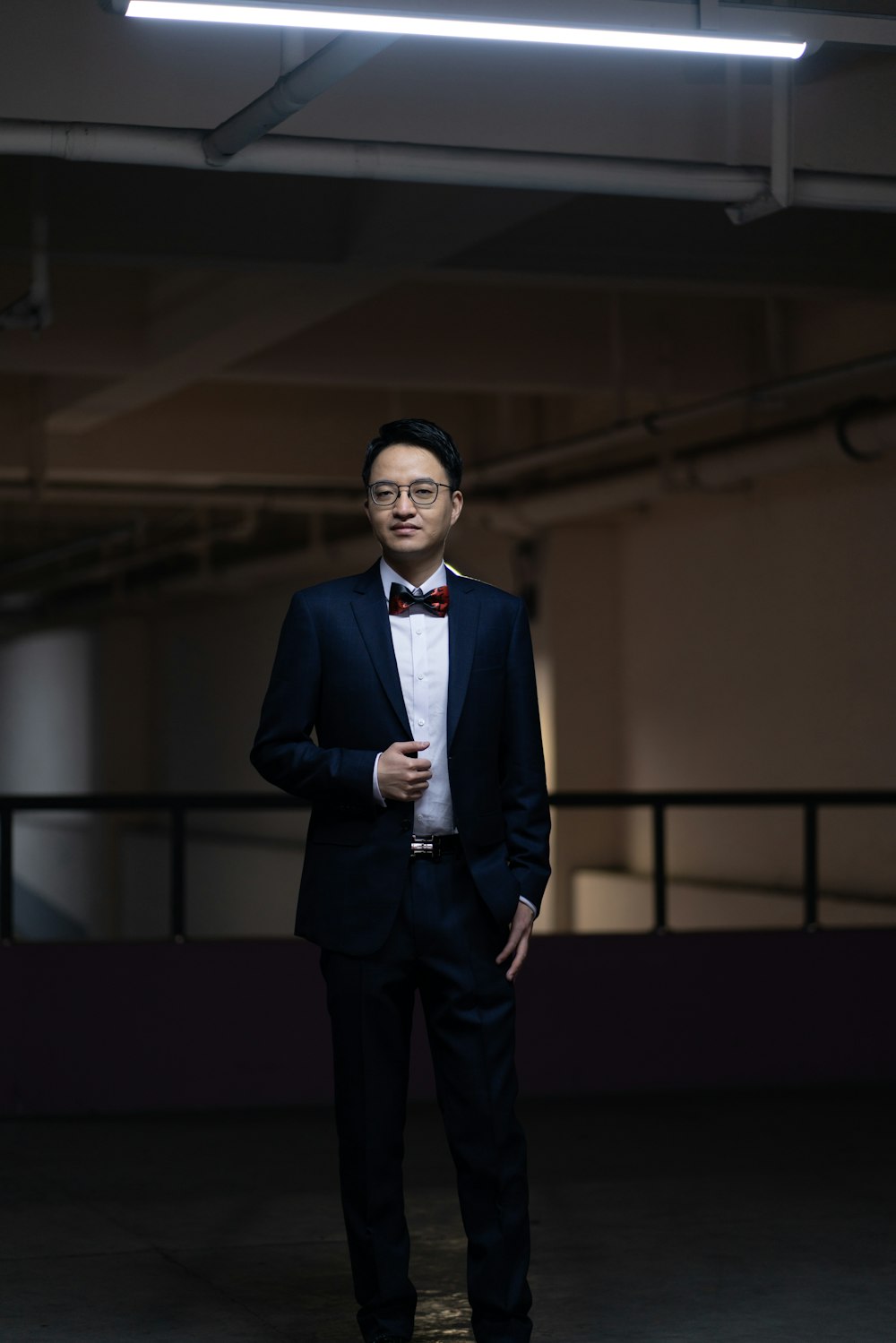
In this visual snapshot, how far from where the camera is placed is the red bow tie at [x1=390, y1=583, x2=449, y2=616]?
3.08m

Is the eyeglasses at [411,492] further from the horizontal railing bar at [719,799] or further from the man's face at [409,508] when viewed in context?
the horizontal railing bar at [719,799]

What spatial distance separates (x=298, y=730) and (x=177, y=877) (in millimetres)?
3090

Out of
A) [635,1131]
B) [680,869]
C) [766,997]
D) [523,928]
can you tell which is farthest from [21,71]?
[680,869]

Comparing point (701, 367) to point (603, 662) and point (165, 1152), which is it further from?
point (165, 1152)

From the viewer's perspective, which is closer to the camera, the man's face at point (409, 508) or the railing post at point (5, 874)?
the man's face at point (409, 508)

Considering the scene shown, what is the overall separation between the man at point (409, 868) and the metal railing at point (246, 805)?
2.57 metres

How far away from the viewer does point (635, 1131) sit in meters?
5.50

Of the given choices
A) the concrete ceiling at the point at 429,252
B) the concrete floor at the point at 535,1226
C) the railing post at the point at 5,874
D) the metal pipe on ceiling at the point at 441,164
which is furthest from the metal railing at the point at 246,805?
the metal pipe on ceiling at the point at 441,164

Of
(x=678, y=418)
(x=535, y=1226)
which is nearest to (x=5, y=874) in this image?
(x=535, y=1226)

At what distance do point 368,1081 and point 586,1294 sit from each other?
3.07ft

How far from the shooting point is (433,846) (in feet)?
9.96

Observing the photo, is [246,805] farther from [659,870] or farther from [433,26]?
[433,26]

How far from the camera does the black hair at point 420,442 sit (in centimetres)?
305

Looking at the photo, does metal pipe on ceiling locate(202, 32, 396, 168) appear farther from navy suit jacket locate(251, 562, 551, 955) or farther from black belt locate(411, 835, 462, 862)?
black belt locate(411, 835, 462, 862)
